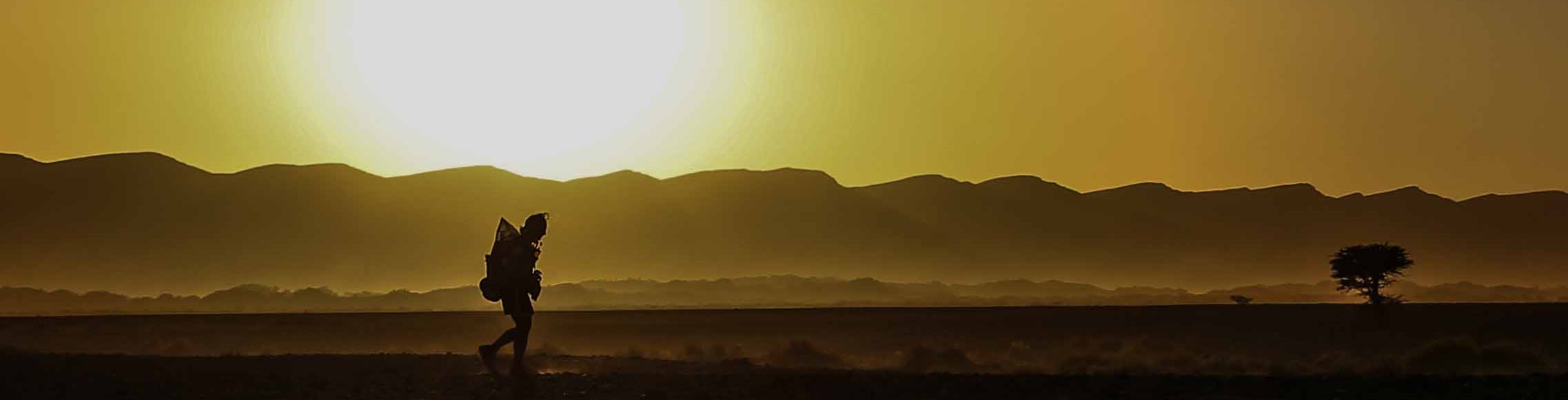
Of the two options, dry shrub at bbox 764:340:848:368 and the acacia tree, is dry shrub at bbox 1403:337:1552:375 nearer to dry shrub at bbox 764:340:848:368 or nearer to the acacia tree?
dry shrub at bbox 764:340:848:368

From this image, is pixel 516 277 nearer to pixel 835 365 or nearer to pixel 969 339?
pixel 835 365

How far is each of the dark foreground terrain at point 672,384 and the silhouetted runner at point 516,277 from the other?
1.86 feet

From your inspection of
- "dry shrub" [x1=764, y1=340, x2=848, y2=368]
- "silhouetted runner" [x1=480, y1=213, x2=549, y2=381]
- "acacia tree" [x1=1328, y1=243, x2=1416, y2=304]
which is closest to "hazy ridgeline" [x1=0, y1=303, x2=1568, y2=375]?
"dry shrub" [x1=764, y1=340, x2=848, y2=368]

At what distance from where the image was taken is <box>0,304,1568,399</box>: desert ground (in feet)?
66.4

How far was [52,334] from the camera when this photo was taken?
164 feet

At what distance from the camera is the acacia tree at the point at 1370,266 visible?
5697cm

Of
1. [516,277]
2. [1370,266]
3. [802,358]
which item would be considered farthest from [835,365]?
[1370,266]

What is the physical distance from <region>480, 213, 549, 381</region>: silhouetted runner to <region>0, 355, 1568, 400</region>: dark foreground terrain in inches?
22.3

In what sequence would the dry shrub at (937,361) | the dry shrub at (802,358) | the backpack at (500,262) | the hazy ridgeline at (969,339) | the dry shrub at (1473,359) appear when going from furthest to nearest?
the dry shrub at (802,358) → the hazy ridgeline at (969,339) → the dry shrub at (937,361) → the dry shrub at (1473,359) → the backpack at (500,262)

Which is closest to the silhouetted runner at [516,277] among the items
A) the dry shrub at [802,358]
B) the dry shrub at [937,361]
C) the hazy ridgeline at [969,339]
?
the hazy ridgeline at [969,339]

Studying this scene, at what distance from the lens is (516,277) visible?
77.4 feet

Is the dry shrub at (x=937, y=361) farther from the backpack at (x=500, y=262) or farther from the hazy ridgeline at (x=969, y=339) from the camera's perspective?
the backpack at (x=500, y=262)

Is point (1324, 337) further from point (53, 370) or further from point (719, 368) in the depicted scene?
point (53, 370)

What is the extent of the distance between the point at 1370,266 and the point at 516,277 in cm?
4027
